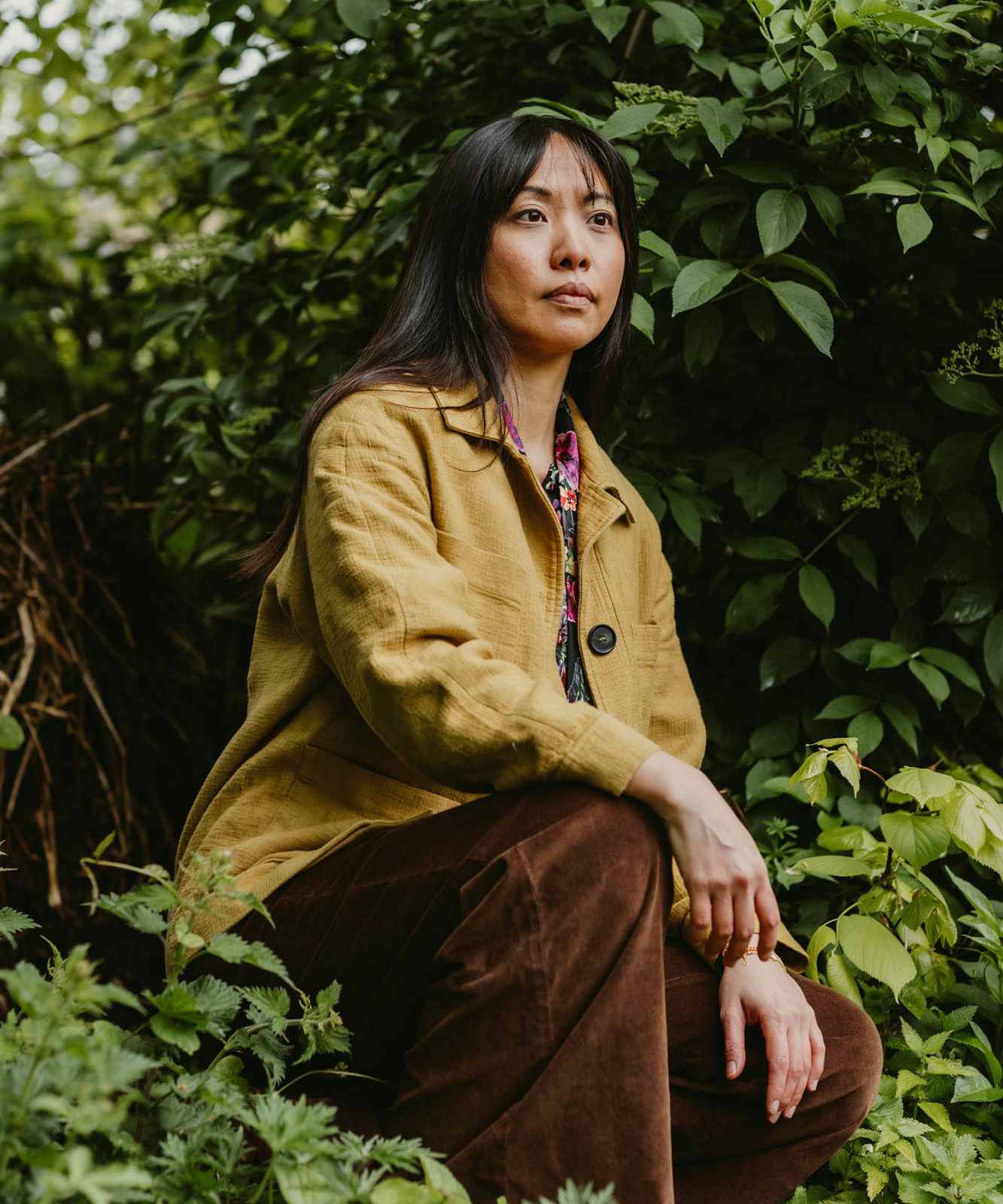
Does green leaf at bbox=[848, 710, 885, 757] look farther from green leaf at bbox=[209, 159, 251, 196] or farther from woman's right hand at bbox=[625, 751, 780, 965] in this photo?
green leaf at bbox=[209, 159, 251, 196]

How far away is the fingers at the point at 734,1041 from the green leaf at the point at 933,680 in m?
0.71

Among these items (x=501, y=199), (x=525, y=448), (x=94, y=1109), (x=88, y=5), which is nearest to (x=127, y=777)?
(x=525, y=448)

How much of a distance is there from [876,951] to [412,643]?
81cm

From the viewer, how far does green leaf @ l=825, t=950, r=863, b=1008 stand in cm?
177

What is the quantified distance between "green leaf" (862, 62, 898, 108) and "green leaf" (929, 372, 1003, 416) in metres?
0.46

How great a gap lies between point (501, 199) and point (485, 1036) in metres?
1.19

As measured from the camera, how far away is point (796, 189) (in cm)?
197

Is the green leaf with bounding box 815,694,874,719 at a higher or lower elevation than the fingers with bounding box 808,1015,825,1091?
higher

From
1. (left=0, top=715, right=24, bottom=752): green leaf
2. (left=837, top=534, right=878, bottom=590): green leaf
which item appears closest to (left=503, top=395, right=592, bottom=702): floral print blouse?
(left=837, top=534, right=878, bottom=590): green leaf

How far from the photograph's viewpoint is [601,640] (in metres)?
1.78

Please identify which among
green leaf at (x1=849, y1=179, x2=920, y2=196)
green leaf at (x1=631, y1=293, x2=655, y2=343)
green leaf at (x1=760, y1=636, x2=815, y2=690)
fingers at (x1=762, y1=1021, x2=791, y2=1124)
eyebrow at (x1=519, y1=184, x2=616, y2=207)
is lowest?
fingers at (x1=762, y1=1021, x2=791, y2=1124)

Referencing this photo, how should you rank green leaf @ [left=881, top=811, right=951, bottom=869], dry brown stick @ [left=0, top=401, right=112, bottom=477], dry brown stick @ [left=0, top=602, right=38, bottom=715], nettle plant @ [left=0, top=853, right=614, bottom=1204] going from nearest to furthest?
nettle plant @ [left=0, top=853, right=614, bottom=1204] → green leaf @ [left=881, top=811, right=951, bottom=869] → dry brown stick @ [left=0, top=602, right=38, bottom=715] → dry brown stick @ [left=0, top=401, right=112, bottom=477]

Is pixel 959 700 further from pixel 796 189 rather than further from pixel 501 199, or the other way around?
pixel 501 199

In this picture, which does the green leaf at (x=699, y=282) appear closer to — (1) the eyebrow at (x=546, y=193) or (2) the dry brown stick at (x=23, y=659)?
(1) the eyebrow at (x=546, y=193)
